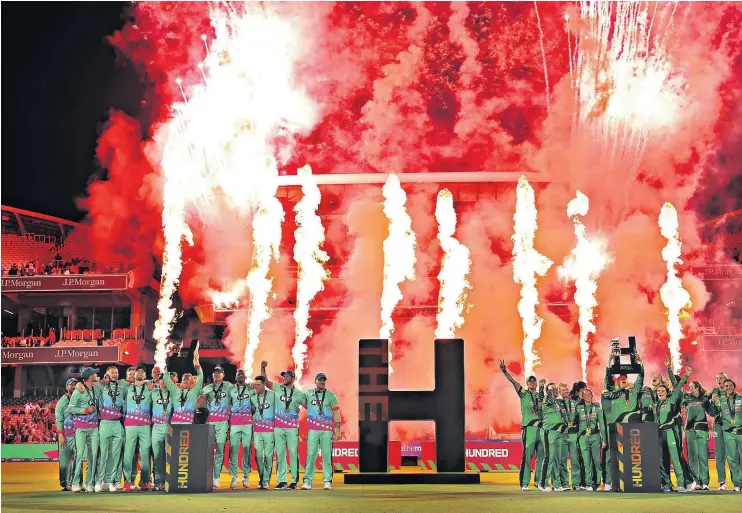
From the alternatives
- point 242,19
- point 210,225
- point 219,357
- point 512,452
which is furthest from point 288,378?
point 219,357

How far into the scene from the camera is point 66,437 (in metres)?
13.6

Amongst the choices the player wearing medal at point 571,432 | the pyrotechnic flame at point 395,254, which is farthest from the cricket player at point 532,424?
the pyrotechnic flame at point 395,254

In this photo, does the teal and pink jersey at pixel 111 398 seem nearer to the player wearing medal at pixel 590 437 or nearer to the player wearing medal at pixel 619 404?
the player wearing medal at pixel 590 437

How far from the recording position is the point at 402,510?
1031 cm

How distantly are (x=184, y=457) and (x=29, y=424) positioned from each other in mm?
19335

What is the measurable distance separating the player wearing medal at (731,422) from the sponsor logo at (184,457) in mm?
8265

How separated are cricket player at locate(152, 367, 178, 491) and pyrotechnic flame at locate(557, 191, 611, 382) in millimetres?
21313

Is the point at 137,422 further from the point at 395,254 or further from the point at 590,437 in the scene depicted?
the point at 395,254

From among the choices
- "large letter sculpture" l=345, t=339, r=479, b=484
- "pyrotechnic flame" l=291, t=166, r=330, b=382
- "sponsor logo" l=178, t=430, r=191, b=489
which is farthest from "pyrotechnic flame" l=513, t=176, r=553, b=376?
"sponsor logo" l=178, t=430, r=191, b=489

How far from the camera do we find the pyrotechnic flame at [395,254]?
3150 cm

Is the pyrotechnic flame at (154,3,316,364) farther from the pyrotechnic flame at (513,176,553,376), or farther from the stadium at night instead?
the pyrotechnic flame at (513,176,553,376)

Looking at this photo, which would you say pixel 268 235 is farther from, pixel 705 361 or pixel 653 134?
pixel 705 361

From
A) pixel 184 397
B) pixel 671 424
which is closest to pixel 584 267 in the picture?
pixel 671 424

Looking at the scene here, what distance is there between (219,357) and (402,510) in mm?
28645
